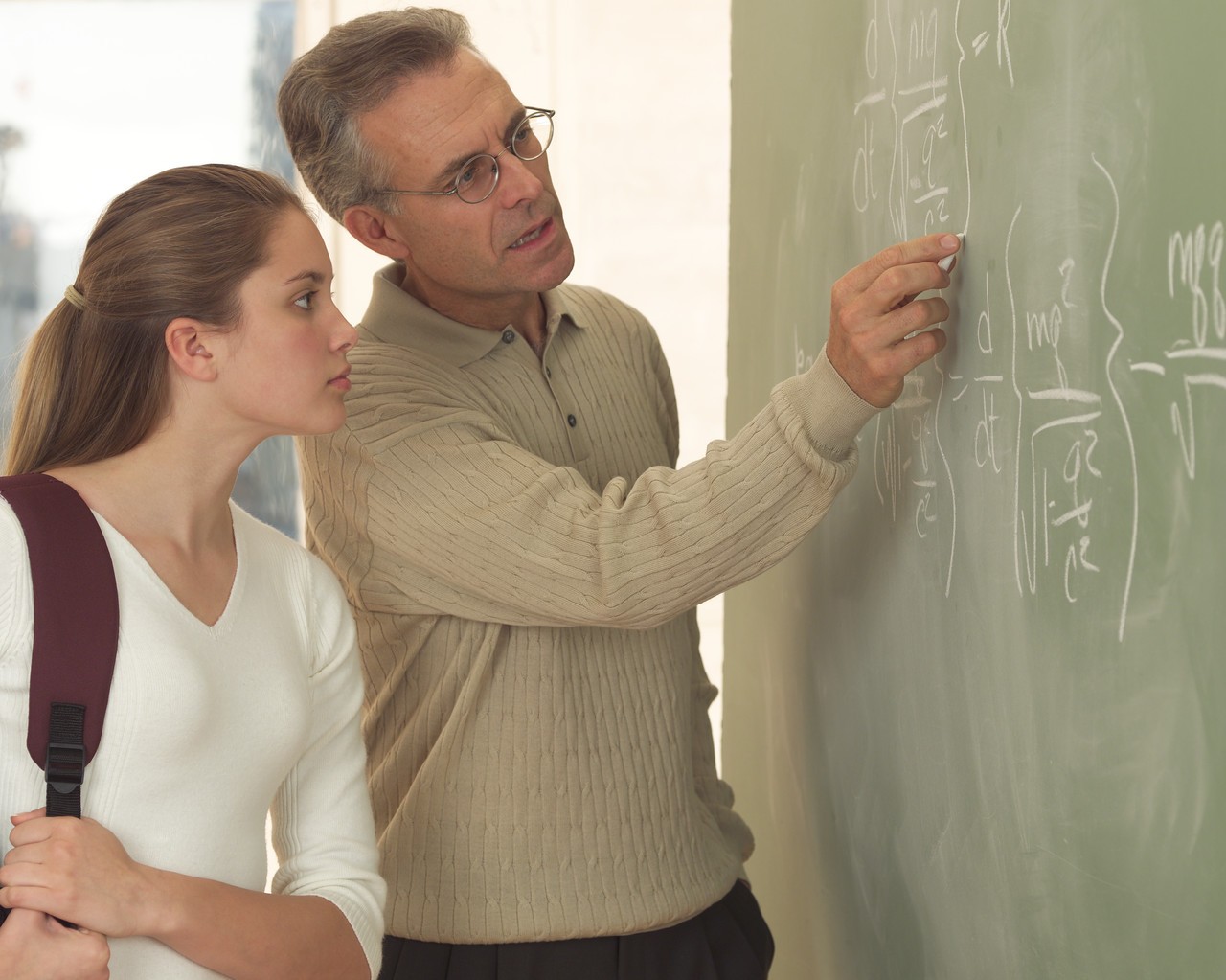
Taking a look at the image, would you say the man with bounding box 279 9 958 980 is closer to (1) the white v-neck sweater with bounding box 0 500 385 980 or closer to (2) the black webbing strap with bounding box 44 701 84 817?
(1) the white v-neck sweater with bounding box 0 500 385 980

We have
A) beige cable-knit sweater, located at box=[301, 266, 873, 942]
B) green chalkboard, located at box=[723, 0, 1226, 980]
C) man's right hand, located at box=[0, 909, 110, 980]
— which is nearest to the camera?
green chalkboard, located at box=[723, 0, 1226, 980]

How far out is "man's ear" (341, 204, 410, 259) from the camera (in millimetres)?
1579

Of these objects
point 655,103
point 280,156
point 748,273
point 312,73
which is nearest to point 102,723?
point 312,73

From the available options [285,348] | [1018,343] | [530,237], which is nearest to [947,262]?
[1018,343]

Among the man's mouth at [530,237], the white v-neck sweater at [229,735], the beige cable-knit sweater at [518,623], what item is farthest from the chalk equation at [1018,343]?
the white v-neck sweater at [229,735]

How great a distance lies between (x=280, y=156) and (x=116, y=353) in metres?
3.53

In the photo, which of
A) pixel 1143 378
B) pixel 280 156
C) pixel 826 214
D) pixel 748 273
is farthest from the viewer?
pixel 280 156

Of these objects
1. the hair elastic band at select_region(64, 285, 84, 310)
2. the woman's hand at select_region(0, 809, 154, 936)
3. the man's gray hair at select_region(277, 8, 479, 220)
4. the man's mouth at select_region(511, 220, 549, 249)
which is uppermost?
the man's gray hair at select_region(277, 8, 479, 220)

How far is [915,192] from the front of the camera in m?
1.38

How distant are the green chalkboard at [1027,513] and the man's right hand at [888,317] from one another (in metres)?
0.03

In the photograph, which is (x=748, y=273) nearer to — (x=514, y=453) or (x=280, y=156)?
(x=514, y=453)

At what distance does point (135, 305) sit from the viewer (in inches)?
49.4

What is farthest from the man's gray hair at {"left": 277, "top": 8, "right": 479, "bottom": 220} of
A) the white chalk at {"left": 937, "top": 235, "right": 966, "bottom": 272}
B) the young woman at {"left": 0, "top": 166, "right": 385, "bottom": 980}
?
the white chalk at {"left": 937, "top": 235, "right": 966, "bottom": 272}

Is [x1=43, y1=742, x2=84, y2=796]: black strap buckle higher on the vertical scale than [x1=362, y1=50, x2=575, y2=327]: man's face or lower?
lower
